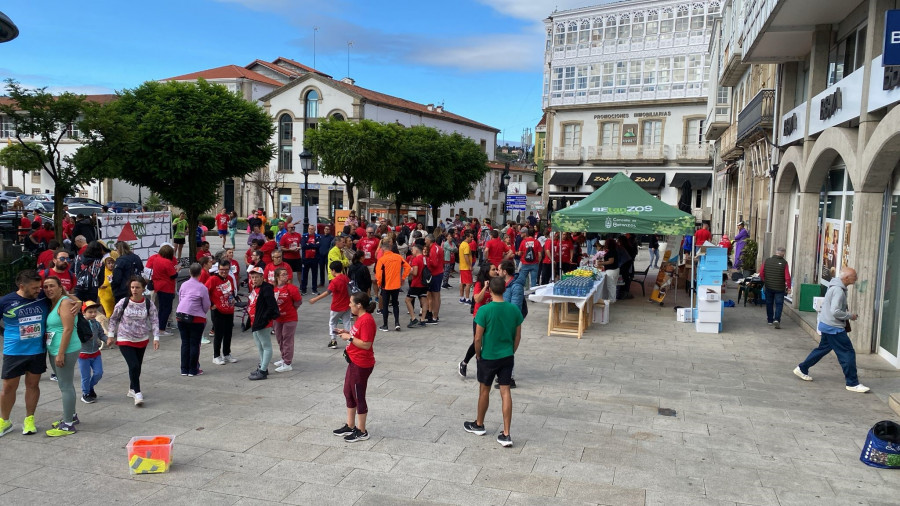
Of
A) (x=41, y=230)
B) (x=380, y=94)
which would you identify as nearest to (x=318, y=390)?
(x=41, y=230)

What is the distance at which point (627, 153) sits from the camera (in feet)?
146

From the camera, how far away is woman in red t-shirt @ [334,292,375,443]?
257 inches

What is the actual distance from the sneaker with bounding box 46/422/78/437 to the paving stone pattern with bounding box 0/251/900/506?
9cm

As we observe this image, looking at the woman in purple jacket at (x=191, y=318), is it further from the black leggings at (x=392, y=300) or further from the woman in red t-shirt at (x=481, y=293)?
the black leggings at (x=392, y=300)

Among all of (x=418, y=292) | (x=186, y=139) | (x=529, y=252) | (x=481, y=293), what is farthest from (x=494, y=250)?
(x=186, y=139)

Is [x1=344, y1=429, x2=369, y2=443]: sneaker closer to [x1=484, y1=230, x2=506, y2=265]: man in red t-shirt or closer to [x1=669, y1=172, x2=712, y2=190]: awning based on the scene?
[x1=484, y1=230, x2=506, y2=265]: man in red t-shirt

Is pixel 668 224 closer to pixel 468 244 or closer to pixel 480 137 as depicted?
pixel 468 244

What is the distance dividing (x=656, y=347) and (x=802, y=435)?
14.5 feet

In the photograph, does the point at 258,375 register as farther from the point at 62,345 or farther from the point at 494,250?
the point at 494,250

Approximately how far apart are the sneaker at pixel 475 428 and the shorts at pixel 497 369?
553mm

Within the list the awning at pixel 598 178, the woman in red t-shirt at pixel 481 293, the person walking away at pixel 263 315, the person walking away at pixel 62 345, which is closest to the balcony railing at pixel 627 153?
the awning at pixel 598 178

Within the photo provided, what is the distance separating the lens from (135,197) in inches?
2334

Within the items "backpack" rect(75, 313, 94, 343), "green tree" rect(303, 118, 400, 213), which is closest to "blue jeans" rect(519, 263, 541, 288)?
"backpack" rect(75, 313, 94, 343)

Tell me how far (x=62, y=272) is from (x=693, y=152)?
1576 inches
